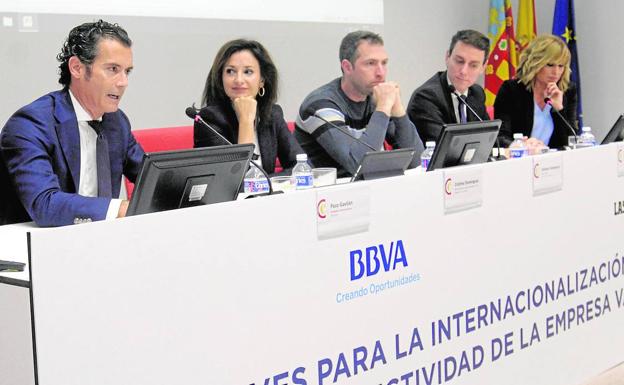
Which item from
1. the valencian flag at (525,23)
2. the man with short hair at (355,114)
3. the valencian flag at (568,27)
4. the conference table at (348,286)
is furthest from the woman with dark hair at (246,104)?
the valencian flag at (568,27)

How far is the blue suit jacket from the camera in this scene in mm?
2275

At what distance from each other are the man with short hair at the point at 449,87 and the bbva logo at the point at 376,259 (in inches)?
82.8

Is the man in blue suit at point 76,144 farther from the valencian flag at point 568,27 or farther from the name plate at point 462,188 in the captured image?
the valencian flag at point 568,27

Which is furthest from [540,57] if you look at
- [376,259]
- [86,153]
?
[376,259]

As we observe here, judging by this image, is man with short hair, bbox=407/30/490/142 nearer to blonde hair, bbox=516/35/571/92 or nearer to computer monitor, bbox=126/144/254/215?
blonde hair, bbox=516/35/571/92

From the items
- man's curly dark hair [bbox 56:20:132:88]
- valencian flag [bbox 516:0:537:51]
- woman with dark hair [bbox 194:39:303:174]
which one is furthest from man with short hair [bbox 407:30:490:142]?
valencian flag [bbox 516:0:537:51]

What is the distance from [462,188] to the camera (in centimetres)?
217

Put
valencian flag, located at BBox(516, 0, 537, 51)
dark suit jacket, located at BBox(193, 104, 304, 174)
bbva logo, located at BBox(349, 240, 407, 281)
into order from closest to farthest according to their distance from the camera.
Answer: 1. bbva logo, located at BBox(349, 240, 407, 281)
2. dark suit jacket, located at BBox(193, 104, 304, 174)
3. valencian flag, located at BBox(516, 0, 537, 51)

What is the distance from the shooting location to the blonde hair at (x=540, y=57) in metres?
4.29

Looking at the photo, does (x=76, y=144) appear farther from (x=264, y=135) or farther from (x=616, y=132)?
(x=616, y=132)

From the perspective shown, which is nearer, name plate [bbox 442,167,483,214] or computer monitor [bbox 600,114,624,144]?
name plate [bbox 442,167,483,214]

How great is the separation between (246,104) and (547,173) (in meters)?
1.33

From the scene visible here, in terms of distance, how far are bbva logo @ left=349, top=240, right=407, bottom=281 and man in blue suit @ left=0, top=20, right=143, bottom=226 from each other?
0.71 metres

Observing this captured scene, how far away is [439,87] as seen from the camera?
4.04 metres
